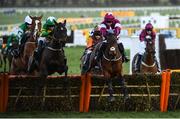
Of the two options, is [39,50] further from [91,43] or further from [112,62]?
[91,43]

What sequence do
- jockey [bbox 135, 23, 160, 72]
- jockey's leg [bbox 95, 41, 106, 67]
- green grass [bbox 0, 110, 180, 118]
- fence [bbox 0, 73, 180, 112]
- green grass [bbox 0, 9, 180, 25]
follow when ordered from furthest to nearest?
green grass [bbox 0, 9, 180, 25] < jockey [bbox 135, 23, 160, 72] < jockey's leg [bbox 95, 41, 106, 67] < fence [bbox 0, 73, 180, 112] < green grass [bbox 0, 110, 180, 118]

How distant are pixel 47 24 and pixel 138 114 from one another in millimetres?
2622

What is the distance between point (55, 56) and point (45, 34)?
707mm

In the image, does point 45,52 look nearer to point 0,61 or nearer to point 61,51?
point 61,51

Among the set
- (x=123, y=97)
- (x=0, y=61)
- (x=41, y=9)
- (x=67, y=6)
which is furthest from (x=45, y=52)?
(x=67, y=6)

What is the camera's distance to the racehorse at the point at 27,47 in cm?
1317

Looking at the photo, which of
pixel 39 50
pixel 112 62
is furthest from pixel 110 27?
pixel 39 50

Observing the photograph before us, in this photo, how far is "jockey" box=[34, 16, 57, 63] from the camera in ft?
38.5

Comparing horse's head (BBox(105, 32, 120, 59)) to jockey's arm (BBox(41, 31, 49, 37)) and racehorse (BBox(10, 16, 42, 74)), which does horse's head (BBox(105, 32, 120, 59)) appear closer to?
jockey's arm (BBox(41, 31, 49, 37))

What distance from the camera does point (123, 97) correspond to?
11148 millimetres

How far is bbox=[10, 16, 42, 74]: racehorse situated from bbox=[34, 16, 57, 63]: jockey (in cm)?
105

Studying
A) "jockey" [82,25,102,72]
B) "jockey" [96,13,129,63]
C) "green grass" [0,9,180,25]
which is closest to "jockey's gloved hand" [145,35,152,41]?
"jockey" [82,25,102,72]

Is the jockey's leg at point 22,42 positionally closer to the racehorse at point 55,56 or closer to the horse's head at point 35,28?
the horse's head at point 35,28

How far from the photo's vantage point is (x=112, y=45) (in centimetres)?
1123
